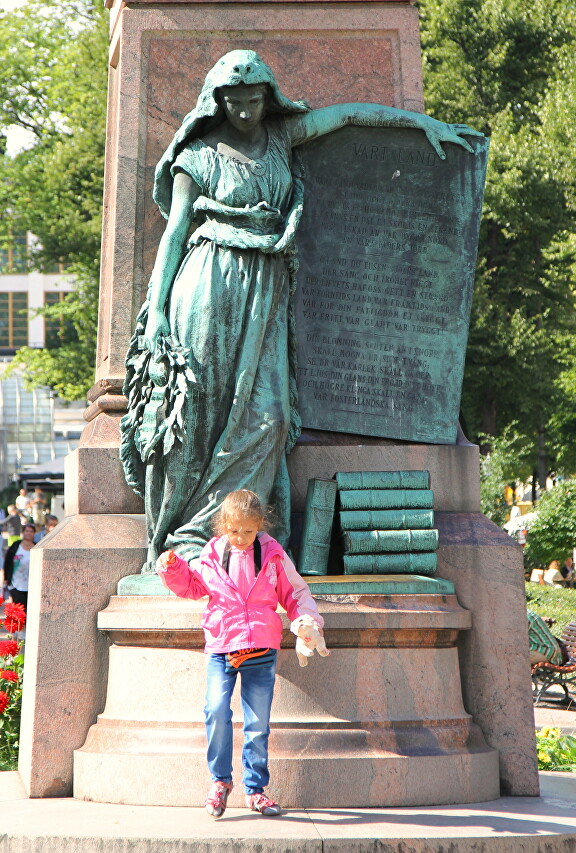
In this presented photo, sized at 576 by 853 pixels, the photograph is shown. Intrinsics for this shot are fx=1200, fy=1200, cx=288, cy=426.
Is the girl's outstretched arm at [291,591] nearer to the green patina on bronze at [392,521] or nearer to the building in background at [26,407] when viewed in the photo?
the green patina on bronze at [392,521]

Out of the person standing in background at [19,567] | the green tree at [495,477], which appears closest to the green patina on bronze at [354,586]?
the person standing in background at [19,567]

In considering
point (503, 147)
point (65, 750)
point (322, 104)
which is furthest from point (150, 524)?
point (503, 147)

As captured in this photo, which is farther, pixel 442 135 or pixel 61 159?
pixel 61 159

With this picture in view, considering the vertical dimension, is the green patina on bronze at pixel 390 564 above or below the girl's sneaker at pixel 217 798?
above

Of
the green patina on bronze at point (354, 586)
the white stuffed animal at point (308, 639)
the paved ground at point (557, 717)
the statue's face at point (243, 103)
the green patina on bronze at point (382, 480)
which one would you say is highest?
the statue's face at point (243, 103)

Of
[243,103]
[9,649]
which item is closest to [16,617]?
[9,649]

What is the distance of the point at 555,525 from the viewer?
25859 millimetres

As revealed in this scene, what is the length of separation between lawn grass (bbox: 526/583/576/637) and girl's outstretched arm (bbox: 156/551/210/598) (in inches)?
516

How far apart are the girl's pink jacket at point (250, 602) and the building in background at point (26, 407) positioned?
57704 mm

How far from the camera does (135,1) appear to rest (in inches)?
264

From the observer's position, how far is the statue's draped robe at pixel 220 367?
19.3 ft

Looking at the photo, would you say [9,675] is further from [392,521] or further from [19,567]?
[19,567]

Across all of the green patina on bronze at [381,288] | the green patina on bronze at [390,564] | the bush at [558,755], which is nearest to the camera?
the green patina on bronze at [390,564]

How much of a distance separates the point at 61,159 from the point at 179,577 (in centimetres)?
2359
